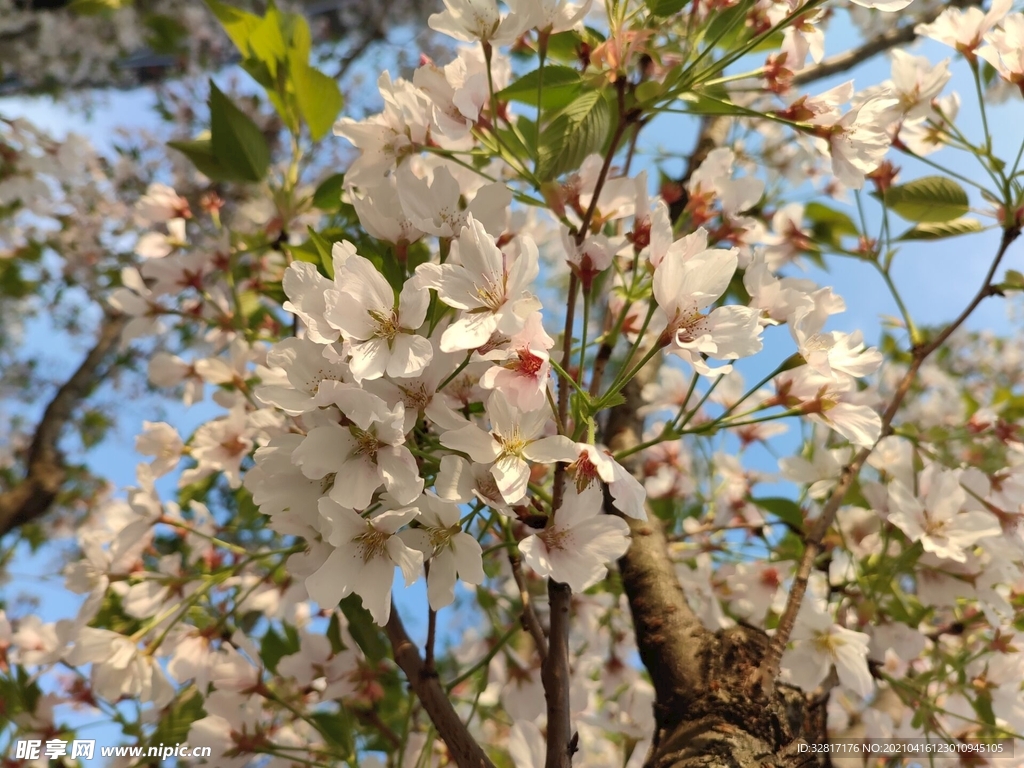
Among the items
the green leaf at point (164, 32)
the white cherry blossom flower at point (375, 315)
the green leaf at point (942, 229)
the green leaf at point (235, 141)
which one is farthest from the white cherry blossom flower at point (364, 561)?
the green leaf at point (164, 32)

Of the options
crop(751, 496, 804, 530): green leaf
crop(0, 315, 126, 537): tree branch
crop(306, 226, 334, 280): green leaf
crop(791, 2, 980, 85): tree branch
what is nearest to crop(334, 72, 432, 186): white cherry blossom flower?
crop(306, 226, 334, 280): green leaf

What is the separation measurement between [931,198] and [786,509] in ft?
1.42

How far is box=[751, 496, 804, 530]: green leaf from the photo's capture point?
2.89ft

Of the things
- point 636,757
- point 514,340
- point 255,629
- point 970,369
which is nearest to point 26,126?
point 255,629

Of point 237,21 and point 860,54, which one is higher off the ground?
point 860,54

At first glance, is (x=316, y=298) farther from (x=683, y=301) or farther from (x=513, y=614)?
(x=513, y=614)

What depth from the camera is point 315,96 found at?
87cm

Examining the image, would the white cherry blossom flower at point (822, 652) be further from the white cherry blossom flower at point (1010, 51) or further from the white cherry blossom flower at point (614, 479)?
the white cherry blossom flower at point (1010, 51)

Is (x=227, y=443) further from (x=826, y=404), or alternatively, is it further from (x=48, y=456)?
(x=48, y=456)

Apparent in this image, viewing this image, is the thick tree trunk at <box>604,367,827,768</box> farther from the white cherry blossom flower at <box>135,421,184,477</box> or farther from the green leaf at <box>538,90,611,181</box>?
the white cherry blossom flower at <box>135,421,184,477</box>

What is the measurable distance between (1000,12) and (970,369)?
9.26 ft

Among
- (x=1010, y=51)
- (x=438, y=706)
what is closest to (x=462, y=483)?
(x=438, y=706)

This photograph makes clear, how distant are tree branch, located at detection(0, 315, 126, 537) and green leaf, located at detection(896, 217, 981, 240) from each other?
1907mm

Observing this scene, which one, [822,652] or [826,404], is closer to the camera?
[826,404]
